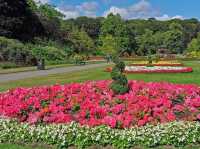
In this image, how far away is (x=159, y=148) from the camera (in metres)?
6.88

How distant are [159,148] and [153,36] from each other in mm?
98870

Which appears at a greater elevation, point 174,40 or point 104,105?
point 174,40

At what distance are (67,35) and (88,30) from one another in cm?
4285

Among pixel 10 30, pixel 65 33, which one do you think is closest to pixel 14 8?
pixel 10 30

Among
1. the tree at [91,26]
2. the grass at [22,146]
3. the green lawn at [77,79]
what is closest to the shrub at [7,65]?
the green lawn at [77,79]

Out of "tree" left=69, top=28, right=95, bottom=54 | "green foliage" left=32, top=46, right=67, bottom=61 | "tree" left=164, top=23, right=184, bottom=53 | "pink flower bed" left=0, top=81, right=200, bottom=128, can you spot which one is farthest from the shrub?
"tree" left=164, top=23, right=184, bottom=53

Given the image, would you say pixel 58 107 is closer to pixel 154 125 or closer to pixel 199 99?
→ pixel 154 125

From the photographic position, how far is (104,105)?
9.21 meters

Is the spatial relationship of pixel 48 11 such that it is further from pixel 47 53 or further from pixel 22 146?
pixel 22 146

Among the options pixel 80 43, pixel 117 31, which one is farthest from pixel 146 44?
pixel 80 43

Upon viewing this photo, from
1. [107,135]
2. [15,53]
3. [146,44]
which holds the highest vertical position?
[15,53]

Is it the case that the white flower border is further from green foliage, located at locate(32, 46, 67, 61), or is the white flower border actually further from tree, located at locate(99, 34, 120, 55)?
tree, located at locate(99, 34, 120, 55)

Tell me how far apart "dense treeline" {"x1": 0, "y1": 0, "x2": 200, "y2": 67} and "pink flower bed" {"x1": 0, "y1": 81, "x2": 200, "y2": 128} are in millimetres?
34421

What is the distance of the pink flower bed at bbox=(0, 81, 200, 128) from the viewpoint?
26.8 ft
